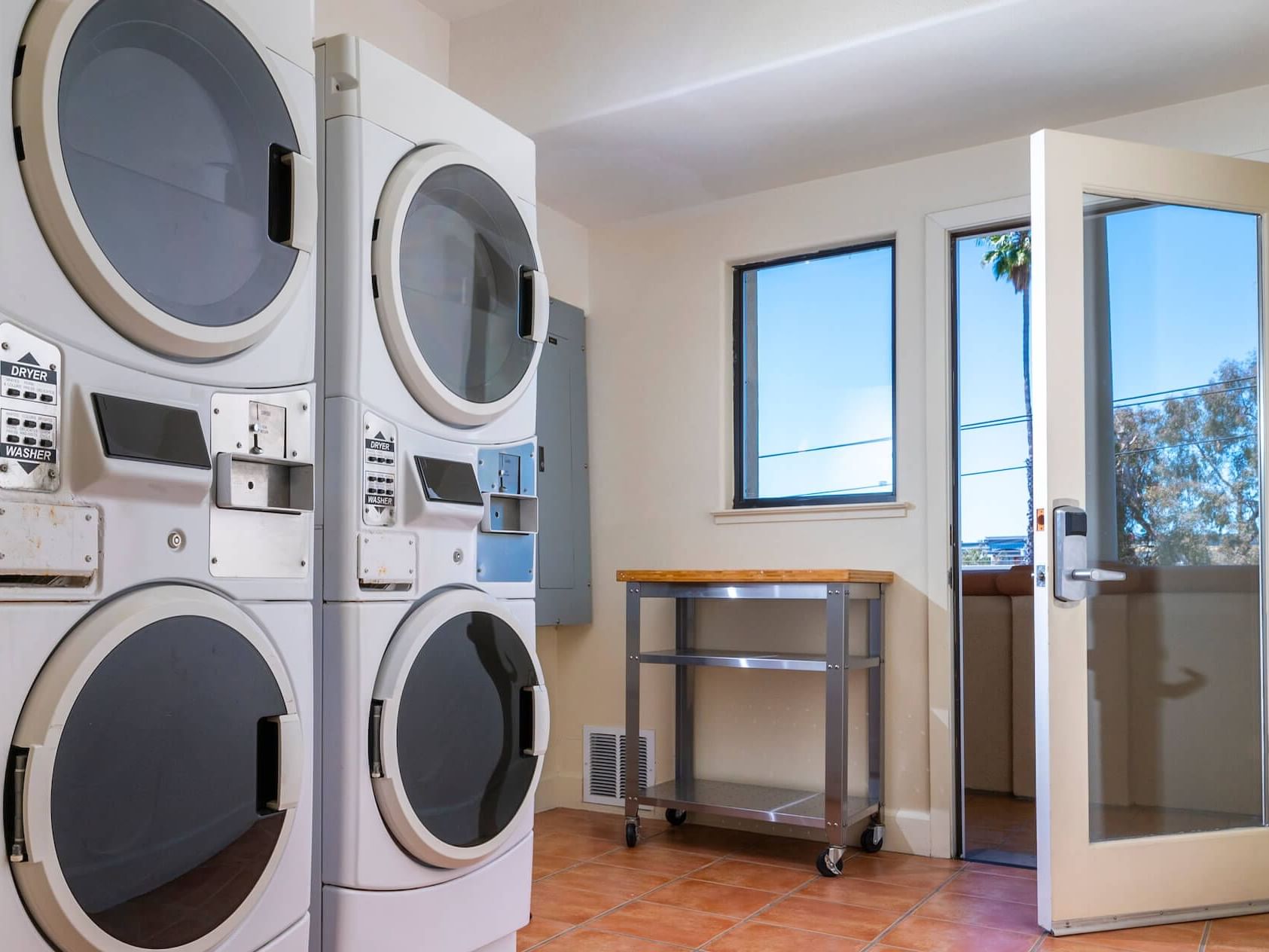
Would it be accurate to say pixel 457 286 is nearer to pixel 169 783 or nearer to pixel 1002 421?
pixel 169 783

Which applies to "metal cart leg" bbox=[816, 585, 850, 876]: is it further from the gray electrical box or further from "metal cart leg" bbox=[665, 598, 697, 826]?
the gray electrical box

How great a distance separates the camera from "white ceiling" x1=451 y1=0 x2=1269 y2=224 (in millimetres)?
2596

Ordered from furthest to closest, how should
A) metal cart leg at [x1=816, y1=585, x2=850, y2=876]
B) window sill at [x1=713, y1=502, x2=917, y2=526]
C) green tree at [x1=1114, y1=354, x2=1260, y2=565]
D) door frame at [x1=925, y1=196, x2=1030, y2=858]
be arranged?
window sill at [x1=713, y1=502, x2=917, y2=526] < door frame at [x1=925, y1=196, x2=1030, y2=858] < metal cart leg at [x1=816, y1=585, x2=850, y2=876] < green tree at [x1=1114, y1=354, x2=1260, y2=565]

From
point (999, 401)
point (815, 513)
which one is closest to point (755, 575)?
point (815, 513)

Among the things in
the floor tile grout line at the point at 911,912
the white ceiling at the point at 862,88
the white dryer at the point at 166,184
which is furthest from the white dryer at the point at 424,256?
the floor tile grout line at the point at 911,912

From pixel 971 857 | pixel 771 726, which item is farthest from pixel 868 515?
pixel 971 857

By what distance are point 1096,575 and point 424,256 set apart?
5.71 ft

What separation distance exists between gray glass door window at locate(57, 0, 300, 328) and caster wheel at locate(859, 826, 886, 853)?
2.52m

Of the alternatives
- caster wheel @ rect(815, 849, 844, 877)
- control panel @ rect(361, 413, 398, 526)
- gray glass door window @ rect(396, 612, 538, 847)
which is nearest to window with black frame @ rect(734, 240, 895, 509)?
caster wheel @ rect(815, 849, 844, 877)

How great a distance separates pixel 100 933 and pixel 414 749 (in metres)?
0.64

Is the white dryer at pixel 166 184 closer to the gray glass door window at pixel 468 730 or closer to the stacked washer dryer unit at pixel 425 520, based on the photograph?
the stacked washer dryer unit at pixel 425 520

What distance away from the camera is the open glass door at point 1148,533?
2561 millimetres

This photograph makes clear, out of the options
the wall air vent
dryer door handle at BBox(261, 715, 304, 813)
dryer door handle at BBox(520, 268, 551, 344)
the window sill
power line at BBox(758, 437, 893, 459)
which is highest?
dryer door handle at BBox(520, 268, 551, 344)

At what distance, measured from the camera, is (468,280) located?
2.04 meters
